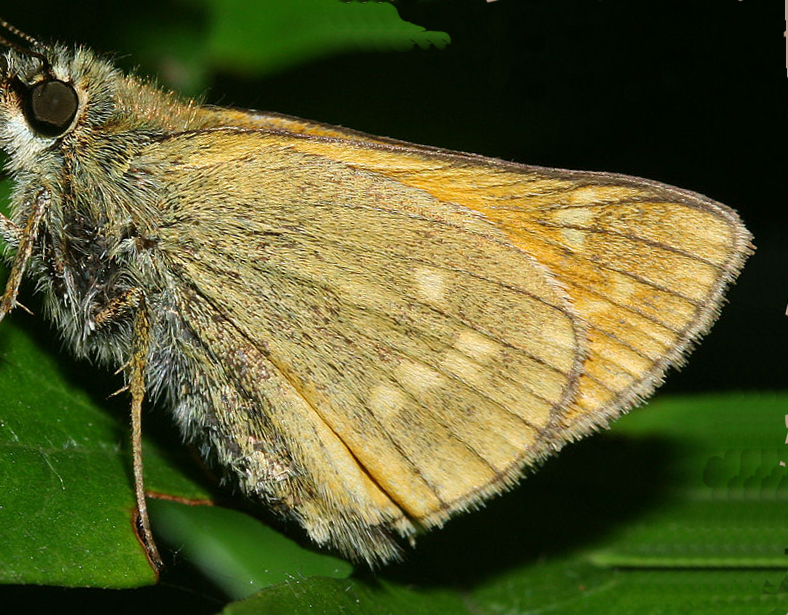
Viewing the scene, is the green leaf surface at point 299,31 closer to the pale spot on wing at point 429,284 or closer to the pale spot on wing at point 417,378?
the pale spot on wing at point 429,284

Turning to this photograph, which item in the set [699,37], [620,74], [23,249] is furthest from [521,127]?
[23,249]

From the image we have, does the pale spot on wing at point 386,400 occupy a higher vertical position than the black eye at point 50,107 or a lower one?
lower

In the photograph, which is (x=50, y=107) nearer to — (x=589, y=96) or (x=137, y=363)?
(x=137, y=363)

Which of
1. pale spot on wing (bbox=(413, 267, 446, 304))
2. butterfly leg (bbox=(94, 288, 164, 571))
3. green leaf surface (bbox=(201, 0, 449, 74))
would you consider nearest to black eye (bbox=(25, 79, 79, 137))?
butterfly leg (bbox=(94, 288, 164, 571))

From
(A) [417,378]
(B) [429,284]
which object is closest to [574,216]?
(B) [429,284]

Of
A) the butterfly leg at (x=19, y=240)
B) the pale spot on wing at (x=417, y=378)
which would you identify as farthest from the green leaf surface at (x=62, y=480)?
the pale spot on wing at (x=417, y=378)

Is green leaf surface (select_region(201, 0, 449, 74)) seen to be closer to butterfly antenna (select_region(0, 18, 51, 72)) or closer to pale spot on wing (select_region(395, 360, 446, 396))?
butterfly antenna (select_region(0, 18, 51, 72))
